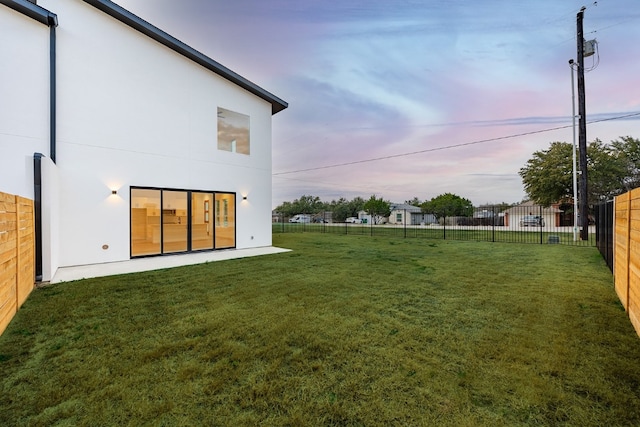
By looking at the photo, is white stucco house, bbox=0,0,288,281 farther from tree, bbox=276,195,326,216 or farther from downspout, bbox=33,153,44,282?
tree, bbox=276,195,326,216

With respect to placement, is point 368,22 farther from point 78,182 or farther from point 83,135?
point 78,182

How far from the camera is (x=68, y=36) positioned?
6.22 m

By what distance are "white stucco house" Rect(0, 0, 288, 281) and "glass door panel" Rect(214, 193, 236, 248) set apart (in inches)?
1.2

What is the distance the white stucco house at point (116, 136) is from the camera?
5.46 metres

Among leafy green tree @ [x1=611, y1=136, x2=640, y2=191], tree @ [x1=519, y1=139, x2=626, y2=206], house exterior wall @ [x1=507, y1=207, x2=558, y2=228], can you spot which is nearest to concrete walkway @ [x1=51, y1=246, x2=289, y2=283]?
house exterior wall @ [x1=507, y1=207, x2=558, y2=228]

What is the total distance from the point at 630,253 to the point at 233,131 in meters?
9.24

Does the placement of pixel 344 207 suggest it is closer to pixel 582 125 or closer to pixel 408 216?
pixel 408 216

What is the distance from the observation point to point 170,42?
7.59 m

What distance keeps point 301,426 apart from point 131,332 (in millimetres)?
2257

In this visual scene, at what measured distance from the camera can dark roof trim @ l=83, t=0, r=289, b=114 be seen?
21.8 feet

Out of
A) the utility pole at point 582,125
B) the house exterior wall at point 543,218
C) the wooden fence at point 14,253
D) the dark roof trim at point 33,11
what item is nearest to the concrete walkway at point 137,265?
the wooden fence at point 14,253

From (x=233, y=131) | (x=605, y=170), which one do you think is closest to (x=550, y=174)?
(x=605, y=170)

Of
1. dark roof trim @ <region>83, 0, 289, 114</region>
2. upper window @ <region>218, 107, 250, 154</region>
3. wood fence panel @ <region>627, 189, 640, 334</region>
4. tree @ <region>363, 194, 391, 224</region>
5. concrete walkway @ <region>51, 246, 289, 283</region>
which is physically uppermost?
dark roof trim @ <region>83, 0, 289, 114</region>

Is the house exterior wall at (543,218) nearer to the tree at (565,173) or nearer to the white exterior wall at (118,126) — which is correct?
the tree at (565,173)
